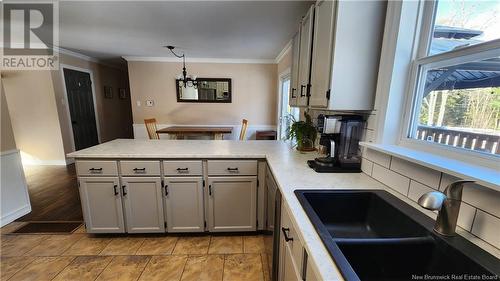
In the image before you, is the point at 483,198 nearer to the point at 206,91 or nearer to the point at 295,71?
the point at 295,71

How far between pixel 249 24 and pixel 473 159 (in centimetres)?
264

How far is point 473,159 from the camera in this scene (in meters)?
0.88

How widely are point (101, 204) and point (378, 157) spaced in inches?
93.2

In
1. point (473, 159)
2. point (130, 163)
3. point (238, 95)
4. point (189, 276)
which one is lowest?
point (189, 276)

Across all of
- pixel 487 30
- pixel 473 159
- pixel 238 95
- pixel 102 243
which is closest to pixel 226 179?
pixel 102 243

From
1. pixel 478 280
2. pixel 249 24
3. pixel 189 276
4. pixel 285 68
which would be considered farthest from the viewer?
pixel 285 68

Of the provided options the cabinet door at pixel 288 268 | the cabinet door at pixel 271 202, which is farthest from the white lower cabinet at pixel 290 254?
the cabinet door at pixel 271 202

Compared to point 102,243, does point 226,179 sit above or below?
above

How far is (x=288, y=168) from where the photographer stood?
155 cm

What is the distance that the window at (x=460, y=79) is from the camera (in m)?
0.86

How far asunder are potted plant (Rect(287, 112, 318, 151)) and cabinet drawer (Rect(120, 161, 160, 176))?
1.34m

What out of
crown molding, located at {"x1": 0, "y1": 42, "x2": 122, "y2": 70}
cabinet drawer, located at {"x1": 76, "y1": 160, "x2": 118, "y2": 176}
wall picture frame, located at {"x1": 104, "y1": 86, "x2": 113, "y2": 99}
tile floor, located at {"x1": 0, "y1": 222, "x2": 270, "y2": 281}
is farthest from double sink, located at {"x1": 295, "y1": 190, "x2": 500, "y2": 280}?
wall picture frame, located at {"x1": 104, "y1": 86, "x2": 113, "y2": 99}

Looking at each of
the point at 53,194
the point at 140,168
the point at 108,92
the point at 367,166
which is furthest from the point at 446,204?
the point at 108,92

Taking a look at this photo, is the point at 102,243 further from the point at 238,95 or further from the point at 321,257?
the point at 238,95
